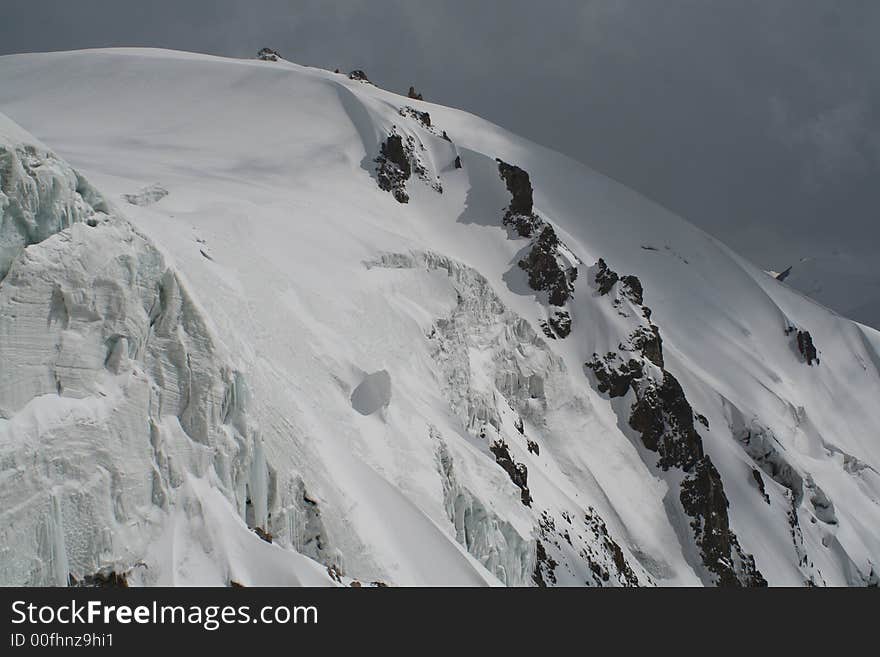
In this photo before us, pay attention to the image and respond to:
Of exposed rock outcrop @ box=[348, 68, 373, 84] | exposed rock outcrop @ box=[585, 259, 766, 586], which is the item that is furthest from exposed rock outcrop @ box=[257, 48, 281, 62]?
exposed rock outcrop @ box=[585, 259, 766, 586]

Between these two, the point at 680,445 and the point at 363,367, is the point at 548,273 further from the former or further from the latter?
the point at 363,367

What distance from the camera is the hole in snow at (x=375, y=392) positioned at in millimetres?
28719

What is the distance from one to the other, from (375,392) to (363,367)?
5.26 feet

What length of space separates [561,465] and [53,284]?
107 ft

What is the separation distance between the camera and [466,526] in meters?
29.9

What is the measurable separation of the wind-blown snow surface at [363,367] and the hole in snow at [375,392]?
8 cm

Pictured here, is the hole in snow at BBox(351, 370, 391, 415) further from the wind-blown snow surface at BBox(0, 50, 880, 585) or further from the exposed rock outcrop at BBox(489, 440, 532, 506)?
the exposed rock outcrop at BBox(489, 440, 532, 506)

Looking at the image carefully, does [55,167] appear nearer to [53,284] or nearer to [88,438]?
[53,284]

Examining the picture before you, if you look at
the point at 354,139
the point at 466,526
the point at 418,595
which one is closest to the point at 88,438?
the point at 418,595

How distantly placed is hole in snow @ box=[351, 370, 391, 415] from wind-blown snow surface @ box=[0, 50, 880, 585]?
0.25 ft

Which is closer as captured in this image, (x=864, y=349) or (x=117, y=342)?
(x=117, y=342)

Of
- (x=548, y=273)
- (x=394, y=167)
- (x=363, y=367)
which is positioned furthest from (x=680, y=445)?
(x=363, y=367)

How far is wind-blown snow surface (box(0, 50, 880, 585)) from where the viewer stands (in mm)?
16719

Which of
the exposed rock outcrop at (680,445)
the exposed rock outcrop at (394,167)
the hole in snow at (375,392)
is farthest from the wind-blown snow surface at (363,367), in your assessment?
the exposed rock outcrop at (394,167)
